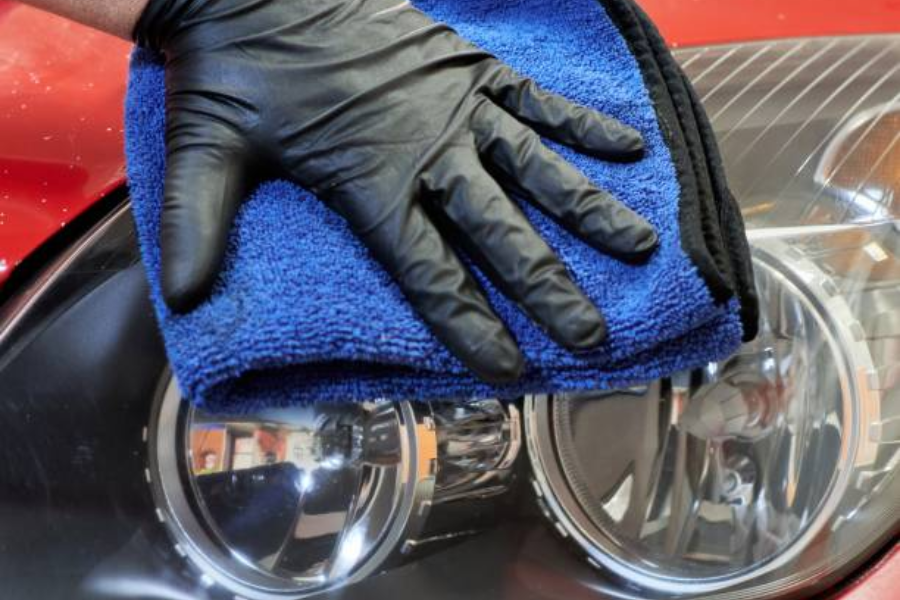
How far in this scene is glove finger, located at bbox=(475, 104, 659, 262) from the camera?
0.60 meters

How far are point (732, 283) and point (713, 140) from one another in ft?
0.46

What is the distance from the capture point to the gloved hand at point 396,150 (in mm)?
597

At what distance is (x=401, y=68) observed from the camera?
0.71m

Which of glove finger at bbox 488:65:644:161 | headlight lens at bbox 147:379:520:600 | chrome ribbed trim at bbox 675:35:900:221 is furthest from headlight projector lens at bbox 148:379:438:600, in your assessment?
chrome ribbed trim at bbox 675:35:900:221

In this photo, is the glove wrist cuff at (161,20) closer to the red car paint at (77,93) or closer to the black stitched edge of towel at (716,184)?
the red car paint at (77,93)

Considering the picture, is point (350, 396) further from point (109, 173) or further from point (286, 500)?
point (109, 173)

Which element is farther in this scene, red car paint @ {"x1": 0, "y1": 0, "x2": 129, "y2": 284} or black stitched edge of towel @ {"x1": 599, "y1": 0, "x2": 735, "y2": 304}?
red car paint @ {"x1": 0, "y1": 0, "x2": 129, "y2": 284}

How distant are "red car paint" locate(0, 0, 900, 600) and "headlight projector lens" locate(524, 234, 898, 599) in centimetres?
7

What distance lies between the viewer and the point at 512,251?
0.61 meters

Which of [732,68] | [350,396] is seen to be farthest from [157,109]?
[732,68]

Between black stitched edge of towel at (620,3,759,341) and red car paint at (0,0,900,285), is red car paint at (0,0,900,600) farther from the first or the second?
black stitched edge of towel at (620,3,759,341)

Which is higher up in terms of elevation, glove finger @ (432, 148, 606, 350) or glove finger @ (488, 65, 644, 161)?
glove finger @ (488, 65, 644, 161)

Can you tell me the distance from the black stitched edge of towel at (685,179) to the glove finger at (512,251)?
0.07 meters

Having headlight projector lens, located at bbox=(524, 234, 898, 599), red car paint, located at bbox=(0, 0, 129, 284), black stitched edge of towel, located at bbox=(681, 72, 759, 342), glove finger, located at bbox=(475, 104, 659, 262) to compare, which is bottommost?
headlight projector lens, located at bbox=(524, 234, 898, 599)
